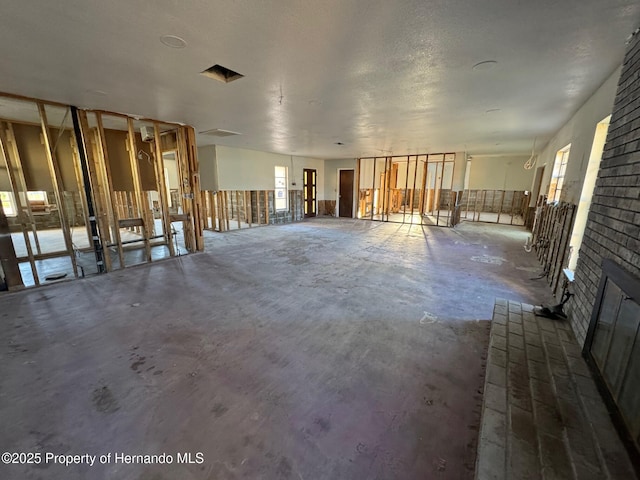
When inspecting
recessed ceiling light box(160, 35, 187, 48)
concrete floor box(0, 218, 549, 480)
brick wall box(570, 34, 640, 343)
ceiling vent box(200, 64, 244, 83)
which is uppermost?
ceiling vent box(200, 64, 244, 83)

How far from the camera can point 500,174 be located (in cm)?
1095

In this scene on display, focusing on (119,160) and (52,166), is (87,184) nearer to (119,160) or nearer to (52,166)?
(52,166)

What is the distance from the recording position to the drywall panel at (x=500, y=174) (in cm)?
1051

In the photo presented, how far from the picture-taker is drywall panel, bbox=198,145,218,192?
7.85m

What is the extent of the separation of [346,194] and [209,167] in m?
5.98

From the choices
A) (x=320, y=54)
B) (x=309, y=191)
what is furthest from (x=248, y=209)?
(x=320, y=54)

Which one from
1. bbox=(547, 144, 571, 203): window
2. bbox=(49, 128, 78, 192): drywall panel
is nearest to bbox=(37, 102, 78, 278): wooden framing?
bbox=(49, 128, 78, 192): drywall panel

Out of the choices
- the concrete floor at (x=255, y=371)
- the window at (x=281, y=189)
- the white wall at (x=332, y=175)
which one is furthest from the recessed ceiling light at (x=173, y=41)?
the white wall at (x=332, y=175)

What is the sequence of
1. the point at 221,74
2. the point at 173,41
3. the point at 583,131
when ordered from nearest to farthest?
1. the point at 173,41
2. the point at 221,74
3. the point at 583,131

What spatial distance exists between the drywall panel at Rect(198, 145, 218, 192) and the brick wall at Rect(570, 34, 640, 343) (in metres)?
8.11

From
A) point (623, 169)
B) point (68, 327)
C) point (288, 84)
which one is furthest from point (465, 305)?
point (68, 327)

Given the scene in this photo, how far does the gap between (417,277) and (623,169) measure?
2.72 meters

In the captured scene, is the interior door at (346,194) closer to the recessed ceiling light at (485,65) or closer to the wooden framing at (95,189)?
the wooden framing at (95,189)

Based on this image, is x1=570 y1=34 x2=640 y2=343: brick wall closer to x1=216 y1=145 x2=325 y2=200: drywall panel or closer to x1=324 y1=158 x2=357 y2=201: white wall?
x1=216 y1=145 x2=325 y2=200: drywall panel
